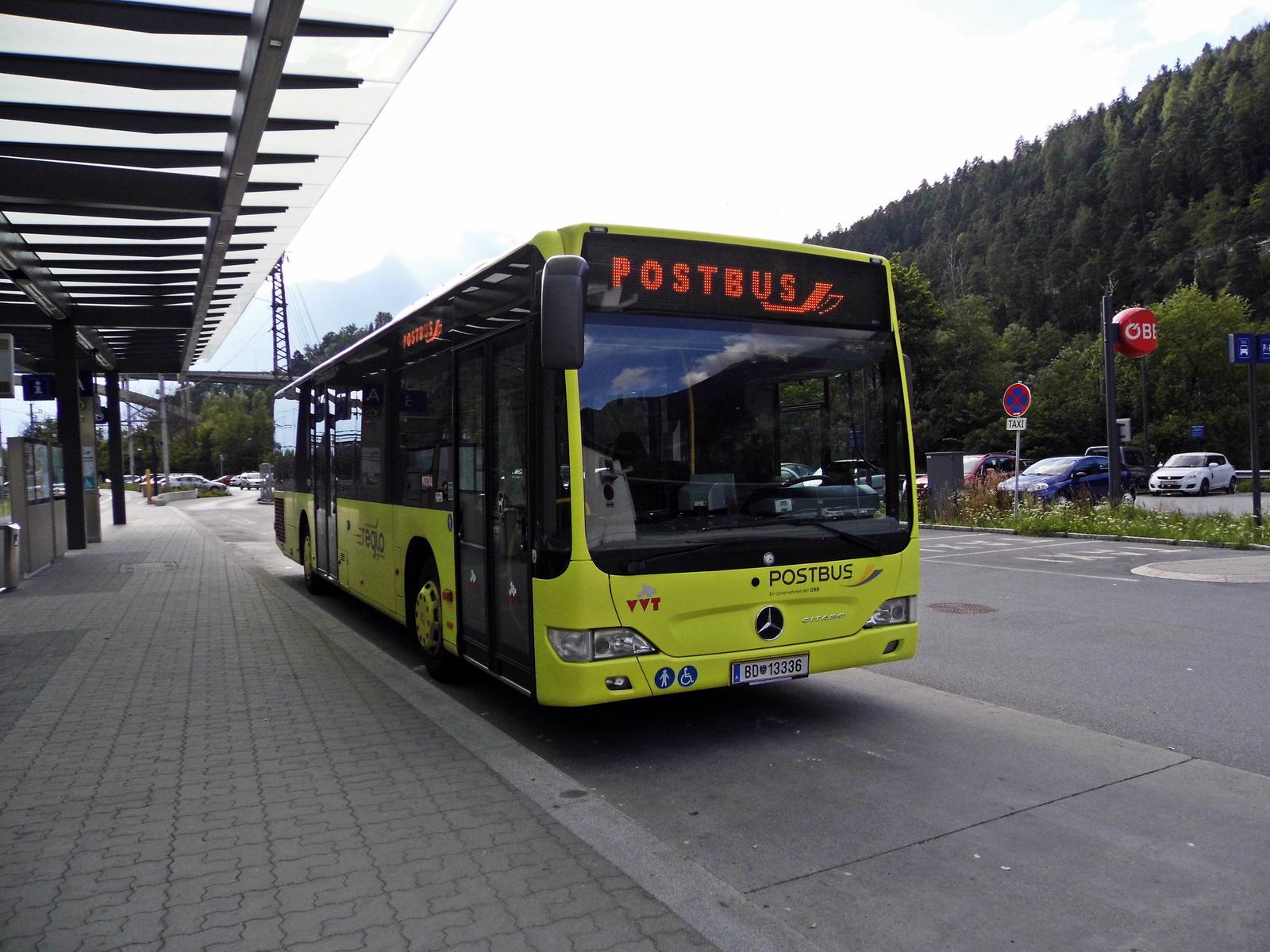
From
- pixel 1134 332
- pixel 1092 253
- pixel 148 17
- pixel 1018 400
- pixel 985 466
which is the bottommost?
pixel 985 466

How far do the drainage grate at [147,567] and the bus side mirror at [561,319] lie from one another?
1384 cm

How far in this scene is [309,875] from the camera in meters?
4.04

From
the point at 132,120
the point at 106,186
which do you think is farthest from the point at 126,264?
the point at 132,120

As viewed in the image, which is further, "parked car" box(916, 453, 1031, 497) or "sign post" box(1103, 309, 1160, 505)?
"parked car" box(916, 453, 1031, 497)

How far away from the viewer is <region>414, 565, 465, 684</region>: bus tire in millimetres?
7465

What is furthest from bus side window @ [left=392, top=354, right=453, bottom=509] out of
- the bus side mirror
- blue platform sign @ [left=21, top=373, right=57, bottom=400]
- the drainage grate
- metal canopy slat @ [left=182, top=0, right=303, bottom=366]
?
blue platform sign @ [left=21, top=373, right=57, bottom=400]

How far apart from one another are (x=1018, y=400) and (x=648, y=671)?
17.2m

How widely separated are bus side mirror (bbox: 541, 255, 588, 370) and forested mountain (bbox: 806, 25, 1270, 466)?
148 ft

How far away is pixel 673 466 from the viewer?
5.51 m

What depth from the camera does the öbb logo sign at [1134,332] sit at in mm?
19938

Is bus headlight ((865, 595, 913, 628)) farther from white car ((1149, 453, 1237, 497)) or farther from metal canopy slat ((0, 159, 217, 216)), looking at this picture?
white car ((1149, 453, 1237, 497))

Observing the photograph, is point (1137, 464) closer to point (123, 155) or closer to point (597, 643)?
point (123, 155)

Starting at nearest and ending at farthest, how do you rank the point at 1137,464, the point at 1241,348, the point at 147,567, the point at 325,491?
the point at 325,491 < the point at 1241,348 < the point at 147,567 < the point at 1137,464

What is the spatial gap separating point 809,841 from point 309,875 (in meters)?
2.15
